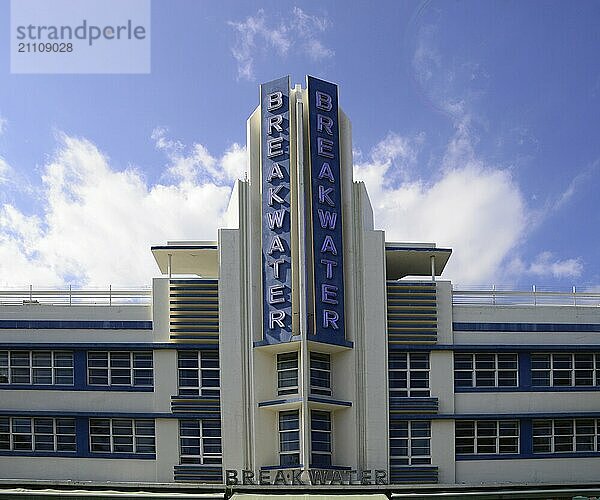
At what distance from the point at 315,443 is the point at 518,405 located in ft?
34.8

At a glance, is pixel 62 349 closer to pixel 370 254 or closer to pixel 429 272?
pixel 370 254

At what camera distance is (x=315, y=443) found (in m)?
39.4

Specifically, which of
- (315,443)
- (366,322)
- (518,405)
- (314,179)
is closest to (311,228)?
(314,179)

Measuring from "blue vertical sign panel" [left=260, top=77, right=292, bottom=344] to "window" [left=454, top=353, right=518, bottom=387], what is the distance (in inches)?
368

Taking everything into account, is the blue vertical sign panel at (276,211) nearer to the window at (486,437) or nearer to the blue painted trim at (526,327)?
the blue painted trim at (526,327)

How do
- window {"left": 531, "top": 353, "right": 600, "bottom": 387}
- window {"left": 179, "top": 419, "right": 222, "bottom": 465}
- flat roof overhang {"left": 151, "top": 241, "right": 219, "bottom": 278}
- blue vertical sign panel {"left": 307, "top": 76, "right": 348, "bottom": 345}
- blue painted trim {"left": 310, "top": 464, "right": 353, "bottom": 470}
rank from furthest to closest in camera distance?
flat roof overhang {"left": 151, "top": 241, "right": 219, "bottom": 278}
window {"left": 531, "top": 353, "right": 600, "bottom": 387}
window {"left": 179, "top": 419, "right": 222, "bottom": 465}
blue vertical sign panel {"left": 307, "top": 76, "right": 348, "bottom": 345}
blue painted trim {"left": 310, "top": 464, "right": 353, "bottom": 470}

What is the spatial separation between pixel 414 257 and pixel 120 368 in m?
16.2

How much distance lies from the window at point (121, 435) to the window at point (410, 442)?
1187 centimetres

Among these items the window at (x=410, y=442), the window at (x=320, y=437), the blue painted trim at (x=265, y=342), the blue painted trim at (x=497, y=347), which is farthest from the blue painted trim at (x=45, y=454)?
the blue painted trim at (x=497, y=347)

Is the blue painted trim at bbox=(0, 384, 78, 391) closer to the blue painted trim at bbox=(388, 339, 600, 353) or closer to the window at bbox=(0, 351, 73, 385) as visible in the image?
the window at bbox=(0, 351, 73, 385)

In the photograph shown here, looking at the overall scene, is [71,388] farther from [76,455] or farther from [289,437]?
→ [289,437]

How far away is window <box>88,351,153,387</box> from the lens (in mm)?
41062

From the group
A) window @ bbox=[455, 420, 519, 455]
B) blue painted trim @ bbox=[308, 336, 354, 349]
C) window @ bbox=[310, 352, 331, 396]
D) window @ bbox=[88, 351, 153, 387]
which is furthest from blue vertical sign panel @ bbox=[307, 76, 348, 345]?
window @ bbox=[88, 351, 153, 387]

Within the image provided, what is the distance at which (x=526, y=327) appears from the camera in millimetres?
42094
